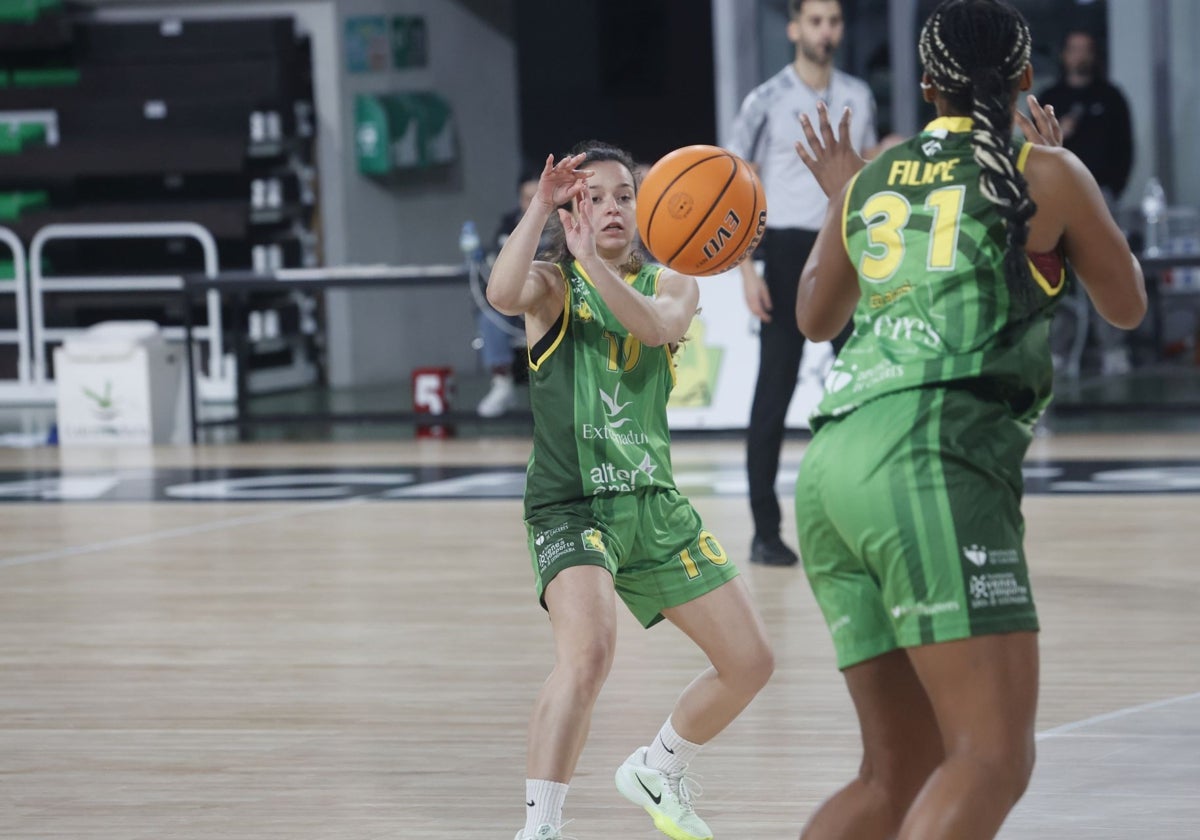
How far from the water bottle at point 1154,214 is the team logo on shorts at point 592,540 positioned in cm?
821

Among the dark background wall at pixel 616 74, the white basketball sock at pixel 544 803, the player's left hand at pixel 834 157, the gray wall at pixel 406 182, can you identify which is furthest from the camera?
the dark background wall at pixel 616 74

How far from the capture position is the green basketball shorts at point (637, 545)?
373cm

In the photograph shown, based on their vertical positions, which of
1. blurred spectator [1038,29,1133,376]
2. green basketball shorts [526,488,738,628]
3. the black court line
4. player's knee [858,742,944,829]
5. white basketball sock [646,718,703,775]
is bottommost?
the black court line

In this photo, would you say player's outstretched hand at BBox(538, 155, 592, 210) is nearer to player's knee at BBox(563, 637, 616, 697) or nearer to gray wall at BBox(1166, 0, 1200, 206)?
player's knee at BBox(563, 637, 616, 697)

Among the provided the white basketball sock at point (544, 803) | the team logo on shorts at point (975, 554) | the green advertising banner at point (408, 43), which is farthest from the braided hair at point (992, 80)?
the green advertising banner at point (408, 43)

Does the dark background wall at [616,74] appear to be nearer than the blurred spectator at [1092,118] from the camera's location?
No

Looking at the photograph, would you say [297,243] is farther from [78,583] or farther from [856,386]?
[856,386]

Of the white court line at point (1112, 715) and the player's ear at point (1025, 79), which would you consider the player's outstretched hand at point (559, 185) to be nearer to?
the player's ear at point (1025, 79)

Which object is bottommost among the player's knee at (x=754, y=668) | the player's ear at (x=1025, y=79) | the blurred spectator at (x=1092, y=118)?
the player's knee at (x=754, y=668)

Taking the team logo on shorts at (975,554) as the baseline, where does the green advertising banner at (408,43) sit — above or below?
above

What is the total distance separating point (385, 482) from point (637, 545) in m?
6.33

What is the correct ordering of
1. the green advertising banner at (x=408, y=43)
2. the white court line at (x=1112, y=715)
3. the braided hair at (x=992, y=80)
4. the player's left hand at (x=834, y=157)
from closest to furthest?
the braided hair at (x=992, y=80) → the player's left hand at (x=834, y=157) → the white court line at (x=1112, y=715) → the green advertising banner at (x=408, y=43)

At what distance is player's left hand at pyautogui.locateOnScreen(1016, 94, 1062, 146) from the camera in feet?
10.1

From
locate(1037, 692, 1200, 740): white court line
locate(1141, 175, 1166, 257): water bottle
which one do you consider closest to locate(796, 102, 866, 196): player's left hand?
locate(1037, 692, 1200, 740): white court line
